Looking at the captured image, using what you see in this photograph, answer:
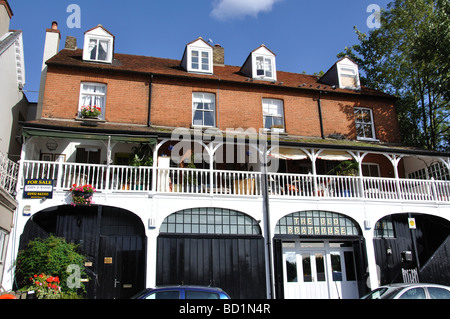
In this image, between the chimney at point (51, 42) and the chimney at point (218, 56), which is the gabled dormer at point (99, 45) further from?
the chimney at point (218, 56)

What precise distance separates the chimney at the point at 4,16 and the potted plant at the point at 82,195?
330 inches

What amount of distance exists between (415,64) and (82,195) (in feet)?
61.6

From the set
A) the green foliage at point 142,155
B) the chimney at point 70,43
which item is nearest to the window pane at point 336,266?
the green foliage at point 142,155

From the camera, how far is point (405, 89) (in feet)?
80.3

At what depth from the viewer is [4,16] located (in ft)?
57.5

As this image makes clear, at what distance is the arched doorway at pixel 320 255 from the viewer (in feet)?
51.2

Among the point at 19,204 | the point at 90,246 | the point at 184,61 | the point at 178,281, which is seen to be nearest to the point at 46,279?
the point at 90,246

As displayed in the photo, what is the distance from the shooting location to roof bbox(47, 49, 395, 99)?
1822 cm

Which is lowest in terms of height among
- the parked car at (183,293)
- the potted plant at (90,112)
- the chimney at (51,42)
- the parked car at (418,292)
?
the parked car at (418,292)

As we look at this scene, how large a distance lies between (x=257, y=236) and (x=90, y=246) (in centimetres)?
595

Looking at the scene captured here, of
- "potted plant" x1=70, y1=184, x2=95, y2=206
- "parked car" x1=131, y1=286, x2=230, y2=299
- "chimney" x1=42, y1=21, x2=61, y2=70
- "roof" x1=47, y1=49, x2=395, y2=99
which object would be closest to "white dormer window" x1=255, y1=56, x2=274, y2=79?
"roof" x1=47, y1=49, x2=395, y2=99

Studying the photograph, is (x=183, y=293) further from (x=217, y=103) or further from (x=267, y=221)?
(x=217, y=103)

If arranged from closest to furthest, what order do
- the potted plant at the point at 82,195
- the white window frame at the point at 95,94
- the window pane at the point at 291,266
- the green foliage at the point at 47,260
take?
the green foliage at the point at 47,260
the potted plant at the point at 82,195
the window pane at the point at 291,266
the white window frame at the point at 95,94
